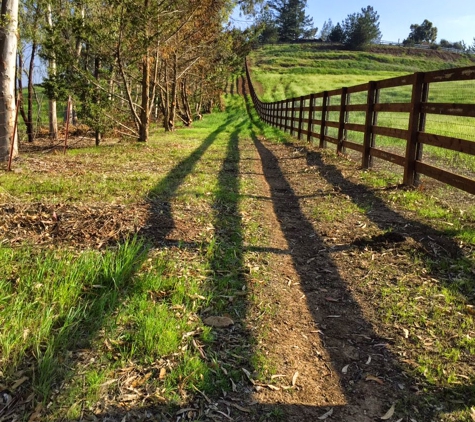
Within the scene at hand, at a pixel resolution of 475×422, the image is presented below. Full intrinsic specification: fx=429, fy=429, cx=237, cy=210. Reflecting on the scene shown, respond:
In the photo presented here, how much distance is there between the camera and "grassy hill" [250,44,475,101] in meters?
53.9

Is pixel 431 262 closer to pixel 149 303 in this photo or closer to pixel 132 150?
pixel 149 303

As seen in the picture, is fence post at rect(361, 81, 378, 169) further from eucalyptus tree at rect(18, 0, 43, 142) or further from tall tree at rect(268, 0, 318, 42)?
tall tree at rect(268, 0, 318, 42)

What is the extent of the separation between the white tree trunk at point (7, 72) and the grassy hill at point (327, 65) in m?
41.3

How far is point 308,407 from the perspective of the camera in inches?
89.7

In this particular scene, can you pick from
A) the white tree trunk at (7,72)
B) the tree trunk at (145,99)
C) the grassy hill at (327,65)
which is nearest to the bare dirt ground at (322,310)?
the white tree trunk at (7,72)

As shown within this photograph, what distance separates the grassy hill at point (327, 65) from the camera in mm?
53875

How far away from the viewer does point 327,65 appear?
73812 millimetres

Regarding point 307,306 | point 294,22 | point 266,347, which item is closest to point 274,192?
point 307,306

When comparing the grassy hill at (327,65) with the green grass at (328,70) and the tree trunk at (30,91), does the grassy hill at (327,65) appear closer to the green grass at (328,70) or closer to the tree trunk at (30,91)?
the green grass at (328,70)

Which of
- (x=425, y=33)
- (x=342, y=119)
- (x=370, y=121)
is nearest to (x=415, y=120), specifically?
(x=370, y=121)

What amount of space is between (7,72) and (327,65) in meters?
72.3

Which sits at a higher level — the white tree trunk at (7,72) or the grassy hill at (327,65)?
the grassy hill at (327,65)

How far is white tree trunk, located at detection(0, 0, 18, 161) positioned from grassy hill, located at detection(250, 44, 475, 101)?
41.3 m

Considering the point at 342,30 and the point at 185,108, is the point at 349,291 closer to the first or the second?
the point at 185,108
